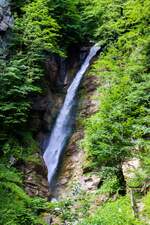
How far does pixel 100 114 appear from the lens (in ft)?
45.8

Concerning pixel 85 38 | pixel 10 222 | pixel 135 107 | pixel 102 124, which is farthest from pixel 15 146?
pixel 85 38

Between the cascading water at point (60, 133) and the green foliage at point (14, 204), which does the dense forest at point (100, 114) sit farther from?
the cascading water at point (60, 133)

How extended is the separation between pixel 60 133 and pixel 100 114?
3.85m

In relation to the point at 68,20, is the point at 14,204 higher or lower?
lower

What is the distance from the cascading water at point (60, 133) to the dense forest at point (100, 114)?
919 mm

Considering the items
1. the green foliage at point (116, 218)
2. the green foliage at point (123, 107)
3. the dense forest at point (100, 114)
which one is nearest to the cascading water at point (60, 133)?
the dense forest at point (100, 114)

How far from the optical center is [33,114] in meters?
16.4

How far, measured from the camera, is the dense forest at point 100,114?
33.4 feet

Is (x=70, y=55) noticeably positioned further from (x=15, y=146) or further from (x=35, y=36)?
(x=15, y=146)

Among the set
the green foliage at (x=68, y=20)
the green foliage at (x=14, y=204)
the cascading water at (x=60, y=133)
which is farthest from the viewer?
the green foliage at (x=68, y=20)

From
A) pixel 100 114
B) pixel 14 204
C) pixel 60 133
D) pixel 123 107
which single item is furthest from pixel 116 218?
pixel 60 133

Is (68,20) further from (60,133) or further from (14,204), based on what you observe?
(14,204)

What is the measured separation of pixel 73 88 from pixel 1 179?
894 cm

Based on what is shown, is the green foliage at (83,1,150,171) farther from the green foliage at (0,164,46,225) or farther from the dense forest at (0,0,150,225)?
the green foliage at (0,164,46,225)
